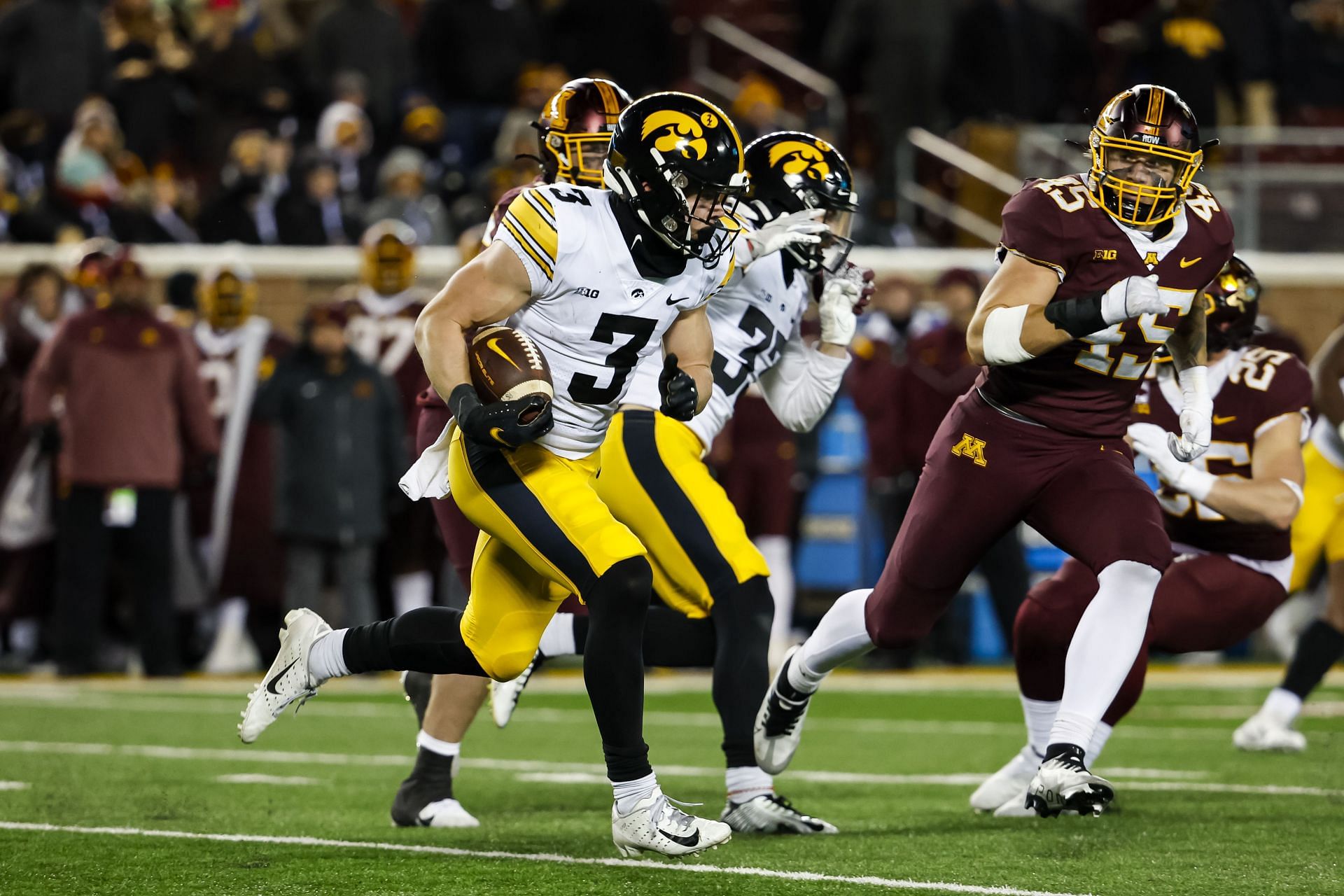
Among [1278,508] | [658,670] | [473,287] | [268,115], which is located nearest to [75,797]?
[473,287]

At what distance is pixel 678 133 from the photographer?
4.71 m

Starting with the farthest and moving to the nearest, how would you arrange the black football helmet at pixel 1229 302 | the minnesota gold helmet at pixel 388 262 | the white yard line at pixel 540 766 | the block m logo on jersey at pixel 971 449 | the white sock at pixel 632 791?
the minnesota gold helmet at pixel 388 262 < the black football helmet at pixel 1229 302 < the white yard line at pixel 540 766 < the block m logo on jersey at pixel 971 449 < the white sock at pixel 632 791

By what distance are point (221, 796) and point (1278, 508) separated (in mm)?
3187

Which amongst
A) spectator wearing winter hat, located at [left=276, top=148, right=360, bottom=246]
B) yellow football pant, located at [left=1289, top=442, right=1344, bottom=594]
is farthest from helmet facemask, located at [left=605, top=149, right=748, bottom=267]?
spectator wearing winter hat, located at [left=276, top=148, right=360, bottom=246]

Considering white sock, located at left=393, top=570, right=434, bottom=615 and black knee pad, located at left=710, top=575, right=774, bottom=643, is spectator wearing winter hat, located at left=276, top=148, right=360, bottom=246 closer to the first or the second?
white sock, located at left=393, top=570, right=434, bottom=615

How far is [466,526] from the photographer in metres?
5.65

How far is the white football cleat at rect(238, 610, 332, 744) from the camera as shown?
523cm

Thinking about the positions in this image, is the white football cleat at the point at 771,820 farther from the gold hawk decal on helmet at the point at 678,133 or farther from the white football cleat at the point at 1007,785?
the gold hawk decal on helmet at the point at 678,133

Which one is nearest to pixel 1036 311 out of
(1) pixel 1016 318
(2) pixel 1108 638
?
(1) pixel 1016 318

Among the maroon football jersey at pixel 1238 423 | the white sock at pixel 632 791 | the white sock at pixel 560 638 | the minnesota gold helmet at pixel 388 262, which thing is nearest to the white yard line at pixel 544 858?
the white sock at pixel 632 791

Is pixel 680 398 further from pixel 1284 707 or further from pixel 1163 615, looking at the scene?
pixel 1284 707

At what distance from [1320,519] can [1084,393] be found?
10.6 feet

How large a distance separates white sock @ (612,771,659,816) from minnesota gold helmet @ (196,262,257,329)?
647 cm

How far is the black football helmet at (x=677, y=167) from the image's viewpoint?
15.4 ft
